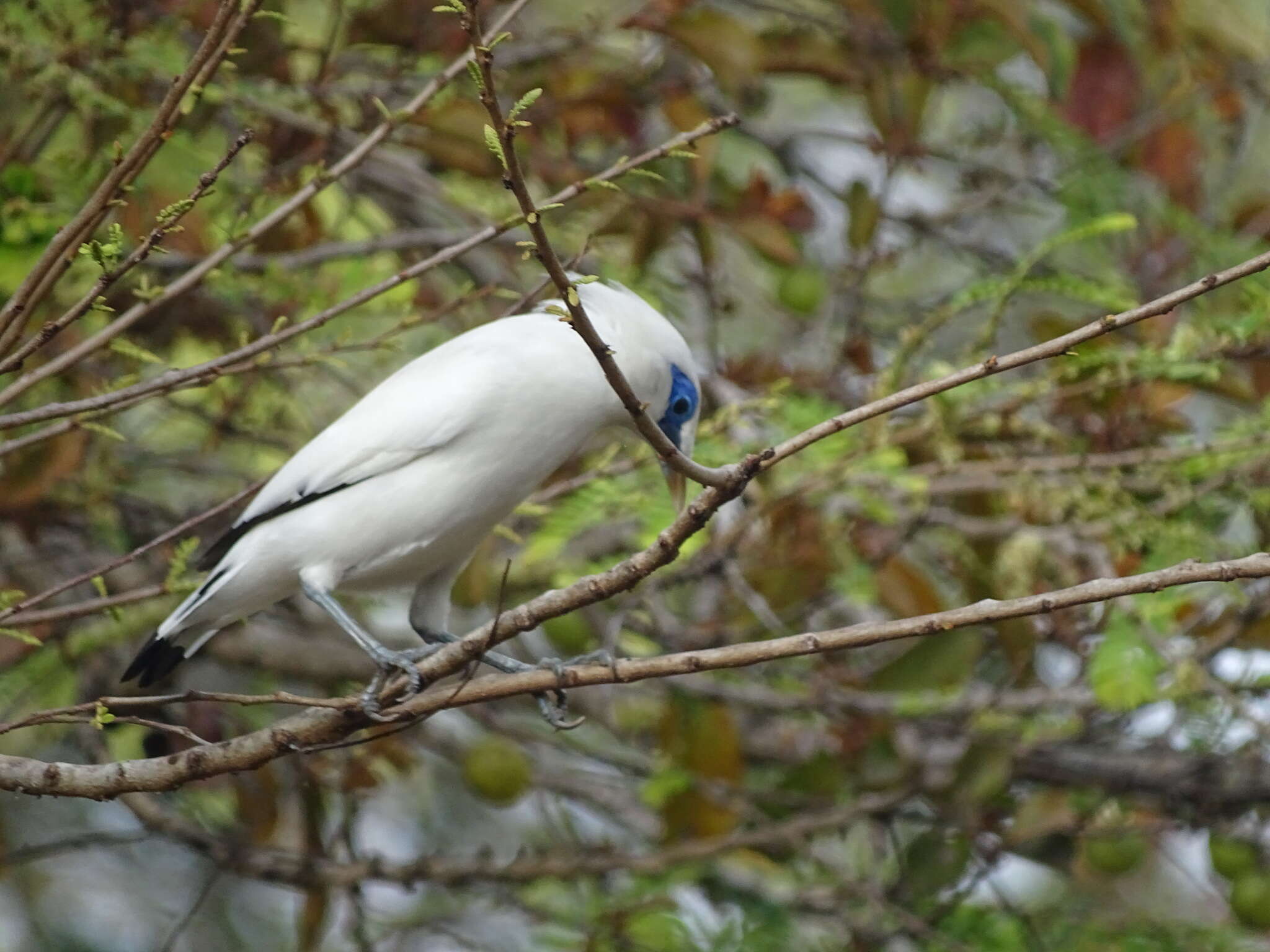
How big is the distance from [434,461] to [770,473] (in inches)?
41.5

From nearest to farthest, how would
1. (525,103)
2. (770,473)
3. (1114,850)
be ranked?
(525,103)
(770,473)
(1114,850)

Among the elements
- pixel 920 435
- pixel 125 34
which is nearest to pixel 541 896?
pixel 920 435

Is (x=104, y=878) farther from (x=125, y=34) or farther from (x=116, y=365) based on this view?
(x=125, y=34)

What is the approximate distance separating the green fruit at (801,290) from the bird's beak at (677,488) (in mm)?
1244

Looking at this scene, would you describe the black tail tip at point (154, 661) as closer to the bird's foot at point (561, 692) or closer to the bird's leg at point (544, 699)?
the bird's leg at point (544, 699)

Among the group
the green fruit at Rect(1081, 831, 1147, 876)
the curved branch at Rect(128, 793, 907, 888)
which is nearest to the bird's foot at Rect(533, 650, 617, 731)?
the curved branch at Rect(128, 793, 907, 888)

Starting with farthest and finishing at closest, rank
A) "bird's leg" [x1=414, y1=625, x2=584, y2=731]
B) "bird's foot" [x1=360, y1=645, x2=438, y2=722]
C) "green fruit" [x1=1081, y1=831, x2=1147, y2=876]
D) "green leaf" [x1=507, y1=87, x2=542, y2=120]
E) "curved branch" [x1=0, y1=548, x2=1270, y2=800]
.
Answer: "green fruit" [x1=1081, y1=831, x2=1147, y2=876], "bird's leg" [x1=414, y1=625, x2=584, y2=731], "bird's foot" [x1=360, y1=645, x2=438, y2=722], "curved branch" [x1=0, y1=548, x2=1270, y2=800], "green leaf" [x1=507, y1=87, x2=542, y2=120]

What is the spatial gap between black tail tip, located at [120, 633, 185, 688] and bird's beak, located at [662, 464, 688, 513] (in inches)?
43.2

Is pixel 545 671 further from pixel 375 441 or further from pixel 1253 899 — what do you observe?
pixel 1253 899

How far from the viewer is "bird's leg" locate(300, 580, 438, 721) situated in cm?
246

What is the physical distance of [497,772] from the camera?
4273 mm

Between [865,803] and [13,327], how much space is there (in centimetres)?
276

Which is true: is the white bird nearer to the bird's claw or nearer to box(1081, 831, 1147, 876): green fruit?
the bird's claw

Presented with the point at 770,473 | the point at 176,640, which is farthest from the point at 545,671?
the point at 770,473
